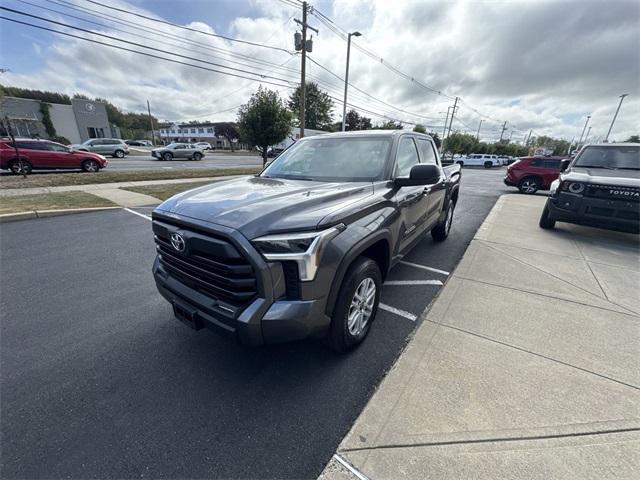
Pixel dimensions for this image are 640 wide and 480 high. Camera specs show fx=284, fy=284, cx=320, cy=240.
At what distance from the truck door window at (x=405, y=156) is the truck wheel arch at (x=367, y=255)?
860 millimetres

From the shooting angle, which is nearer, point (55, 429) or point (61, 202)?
point (55, 429)

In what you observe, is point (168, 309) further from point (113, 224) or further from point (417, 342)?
point (113, 224)

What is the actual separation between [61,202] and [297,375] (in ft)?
28.7

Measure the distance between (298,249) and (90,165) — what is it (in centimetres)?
1808

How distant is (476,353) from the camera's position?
2.47 metres

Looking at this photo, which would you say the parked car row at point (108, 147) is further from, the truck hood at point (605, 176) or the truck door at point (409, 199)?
the truck hood at point (605, 176)

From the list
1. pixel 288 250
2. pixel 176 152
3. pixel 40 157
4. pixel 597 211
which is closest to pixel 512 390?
pixel 288 250

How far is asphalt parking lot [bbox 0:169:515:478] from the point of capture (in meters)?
1.63

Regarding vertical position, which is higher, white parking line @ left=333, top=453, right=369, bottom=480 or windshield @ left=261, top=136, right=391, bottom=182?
windshield @ left=261, top=136, right=391, bottom=182

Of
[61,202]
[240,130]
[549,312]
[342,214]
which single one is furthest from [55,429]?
[240,130]

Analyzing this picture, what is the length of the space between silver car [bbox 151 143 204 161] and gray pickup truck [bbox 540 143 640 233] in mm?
28719

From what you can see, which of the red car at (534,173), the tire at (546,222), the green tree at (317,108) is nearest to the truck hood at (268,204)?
the tire at (546,222)

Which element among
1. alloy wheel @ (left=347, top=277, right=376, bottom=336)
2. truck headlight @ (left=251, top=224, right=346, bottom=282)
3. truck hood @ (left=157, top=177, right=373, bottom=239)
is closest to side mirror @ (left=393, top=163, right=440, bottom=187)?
truck hood @ (left=157, top=177, right=373, bottom=239)

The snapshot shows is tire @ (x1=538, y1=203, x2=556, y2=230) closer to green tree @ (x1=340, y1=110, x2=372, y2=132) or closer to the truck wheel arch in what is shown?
the truck wheel arch
